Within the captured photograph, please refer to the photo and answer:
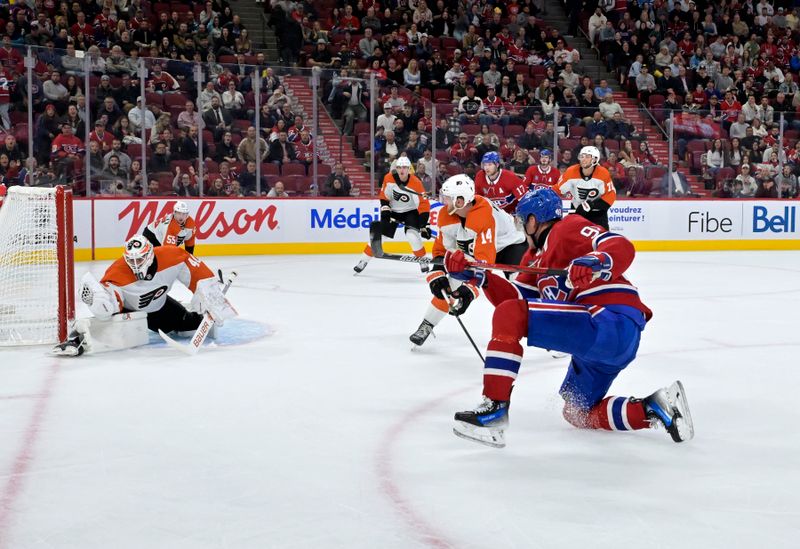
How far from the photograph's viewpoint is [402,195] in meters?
9.40

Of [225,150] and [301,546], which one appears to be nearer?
[301,546]

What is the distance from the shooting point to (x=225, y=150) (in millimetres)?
11250

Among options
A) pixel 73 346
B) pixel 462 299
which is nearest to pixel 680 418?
pixel 462 299

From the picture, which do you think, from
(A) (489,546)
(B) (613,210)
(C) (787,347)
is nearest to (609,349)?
(A) (489,546)

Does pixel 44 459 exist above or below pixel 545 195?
below

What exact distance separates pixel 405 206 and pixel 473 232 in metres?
4.31

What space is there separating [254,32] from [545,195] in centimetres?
1245

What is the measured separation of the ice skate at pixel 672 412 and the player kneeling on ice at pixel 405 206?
609 cm

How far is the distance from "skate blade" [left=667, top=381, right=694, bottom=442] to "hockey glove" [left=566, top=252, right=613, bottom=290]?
22.2 inches

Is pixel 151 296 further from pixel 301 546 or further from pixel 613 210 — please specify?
pixel 613 210

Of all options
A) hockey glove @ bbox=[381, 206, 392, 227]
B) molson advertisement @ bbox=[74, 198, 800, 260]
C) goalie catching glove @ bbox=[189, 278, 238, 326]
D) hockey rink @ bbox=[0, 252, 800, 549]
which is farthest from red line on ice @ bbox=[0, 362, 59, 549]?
molson advertisement @ bbox=[74, 198, 800, 260]

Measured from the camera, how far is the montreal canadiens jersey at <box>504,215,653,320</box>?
3184 mm

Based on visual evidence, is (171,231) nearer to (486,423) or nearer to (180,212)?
(180,212)

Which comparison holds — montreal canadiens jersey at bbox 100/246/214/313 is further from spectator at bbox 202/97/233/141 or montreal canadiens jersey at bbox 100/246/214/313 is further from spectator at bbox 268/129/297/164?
spectator at bbox 268/129/297/164
